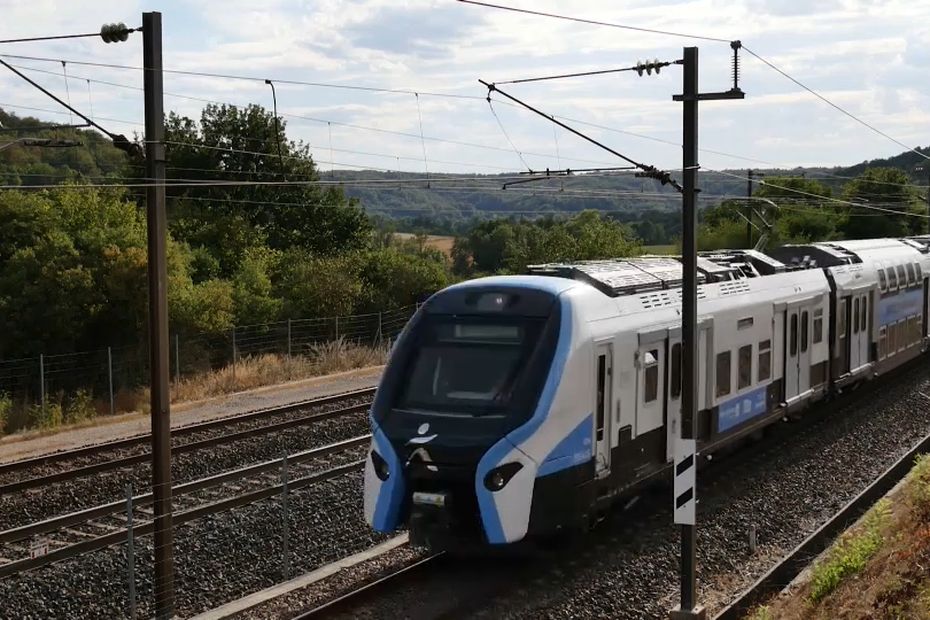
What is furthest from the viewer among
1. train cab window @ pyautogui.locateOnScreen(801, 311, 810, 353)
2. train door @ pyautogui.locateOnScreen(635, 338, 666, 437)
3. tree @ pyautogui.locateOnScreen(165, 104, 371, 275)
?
tree @ pyautogui.locateOnScreen(165, 104, 371, 275)

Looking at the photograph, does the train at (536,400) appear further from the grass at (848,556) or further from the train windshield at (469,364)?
the grass at (848,556)

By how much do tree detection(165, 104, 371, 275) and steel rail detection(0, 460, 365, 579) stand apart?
96.4 feet

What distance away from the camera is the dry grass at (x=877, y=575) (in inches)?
400

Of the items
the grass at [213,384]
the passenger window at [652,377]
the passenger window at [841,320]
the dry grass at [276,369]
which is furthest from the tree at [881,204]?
the passenger window at [652,377]

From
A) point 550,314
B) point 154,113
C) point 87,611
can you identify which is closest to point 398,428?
point 550,314

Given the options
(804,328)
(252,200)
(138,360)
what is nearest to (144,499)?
(804,328)

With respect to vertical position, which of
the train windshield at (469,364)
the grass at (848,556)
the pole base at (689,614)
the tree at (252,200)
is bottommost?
the pole base at (689,614)

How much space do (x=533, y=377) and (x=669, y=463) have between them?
4115 mm

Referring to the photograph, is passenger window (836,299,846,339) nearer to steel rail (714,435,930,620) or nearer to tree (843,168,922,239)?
steel rail (714,435,930,620)

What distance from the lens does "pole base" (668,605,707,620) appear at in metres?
11.3

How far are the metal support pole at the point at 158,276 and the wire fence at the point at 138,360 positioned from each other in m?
13.0

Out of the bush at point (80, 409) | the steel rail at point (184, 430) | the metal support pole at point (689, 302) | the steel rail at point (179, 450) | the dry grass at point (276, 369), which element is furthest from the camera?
the dry grass at point (276, 369)

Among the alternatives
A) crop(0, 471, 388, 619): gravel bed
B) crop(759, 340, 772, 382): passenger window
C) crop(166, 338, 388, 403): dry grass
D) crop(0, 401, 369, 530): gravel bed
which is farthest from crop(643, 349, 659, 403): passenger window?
crop(166, 338, 388, 403): dry grass

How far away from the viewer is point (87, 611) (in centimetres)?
1255
